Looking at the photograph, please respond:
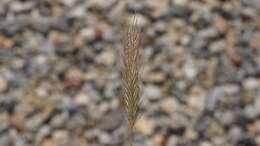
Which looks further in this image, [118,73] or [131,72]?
[118,73]

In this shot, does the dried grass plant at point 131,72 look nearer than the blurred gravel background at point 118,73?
Yes

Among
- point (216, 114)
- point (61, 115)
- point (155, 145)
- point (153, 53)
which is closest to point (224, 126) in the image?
point (216, 114)

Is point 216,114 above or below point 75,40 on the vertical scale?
below

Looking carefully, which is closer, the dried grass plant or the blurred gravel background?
the dried grass plant

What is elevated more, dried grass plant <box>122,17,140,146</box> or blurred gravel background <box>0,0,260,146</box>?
dried grass plant <box>122,17,140,146</box>

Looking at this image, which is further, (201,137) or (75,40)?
(75,40)

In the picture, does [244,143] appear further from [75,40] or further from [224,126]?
[75,40]

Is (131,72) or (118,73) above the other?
(131,72)

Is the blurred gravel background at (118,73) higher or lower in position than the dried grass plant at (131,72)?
lower
